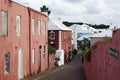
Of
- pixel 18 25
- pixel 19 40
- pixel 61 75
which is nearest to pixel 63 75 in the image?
pixel 61 75

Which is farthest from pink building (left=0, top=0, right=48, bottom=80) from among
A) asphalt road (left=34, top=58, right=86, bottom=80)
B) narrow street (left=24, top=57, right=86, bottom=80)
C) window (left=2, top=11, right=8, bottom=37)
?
asphalt road (left=34, top=58, right=86, bottom=80)

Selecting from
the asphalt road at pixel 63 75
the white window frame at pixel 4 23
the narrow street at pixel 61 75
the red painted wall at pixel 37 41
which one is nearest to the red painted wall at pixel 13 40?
the white window frame at pixel 4 23

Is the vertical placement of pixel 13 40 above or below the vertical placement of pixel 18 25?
below

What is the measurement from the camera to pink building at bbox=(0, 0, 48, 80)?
881 inches

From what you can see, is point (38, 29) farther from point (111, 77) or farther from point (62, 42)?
point (62, 42)

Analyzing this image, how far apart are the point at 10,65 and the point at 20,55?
3.39 m

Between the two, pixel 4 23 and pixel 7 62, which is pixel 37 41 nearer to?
pixel 7 62

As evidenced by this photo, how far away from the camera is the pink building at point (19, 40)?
22388 millimetres

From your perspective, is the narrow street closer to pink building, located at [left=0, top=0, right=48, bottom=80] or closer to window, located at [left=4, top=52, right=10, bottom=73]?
pink building, located at [left=0, top=0, right=48, bottom=80]

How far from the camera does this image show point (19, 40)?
86.1ft

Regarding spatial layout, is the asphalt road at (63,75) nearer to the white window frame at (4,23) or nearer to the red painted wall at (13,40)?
the red painted wall at (13,40)

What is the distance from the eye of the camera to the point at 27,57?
29.3 metres

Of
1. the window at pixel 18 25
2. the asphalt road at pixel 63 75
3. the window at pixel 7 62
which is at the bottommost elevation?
the asphalt road at pixel 63 75

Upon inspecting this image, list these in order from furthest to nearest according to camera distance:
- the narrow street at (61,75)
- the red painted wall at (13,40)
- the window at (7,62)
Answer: the narrow street at (61,75) → the window at (7,62) → the red painted wall at (13,40)
